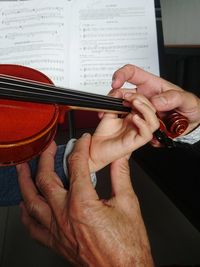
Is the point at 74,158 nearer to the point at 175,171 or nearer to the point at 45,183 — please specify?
the point at 45,183

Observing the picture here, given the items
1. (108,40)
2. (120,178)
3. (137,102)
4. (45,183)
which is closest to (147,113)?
(137,102)

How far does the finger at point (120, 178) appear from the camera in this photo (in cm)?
54

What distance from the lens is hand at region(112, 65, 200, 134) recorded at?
0.66m

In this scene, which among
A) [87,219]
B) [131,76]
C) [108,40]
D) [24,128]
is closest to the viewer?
[87,219]

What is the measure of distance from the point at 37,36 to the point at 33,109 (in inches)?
11.1

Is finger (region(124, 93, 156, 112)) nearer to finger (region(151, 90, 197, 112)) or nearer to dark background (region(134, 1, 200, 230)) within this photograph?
finger (region(151, 90, 197, 112))

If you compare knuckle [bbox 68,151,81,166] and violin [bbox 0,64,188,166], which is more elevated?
violin [bbox 0,64,188,166]

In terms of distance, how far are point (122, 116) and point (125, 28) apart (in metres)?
0.31

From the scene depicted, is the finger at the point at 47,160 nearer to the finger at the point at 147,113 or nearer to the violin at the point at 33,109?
the violin at the point at 33,109

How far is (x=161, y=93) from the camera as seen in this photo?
685 millimetres

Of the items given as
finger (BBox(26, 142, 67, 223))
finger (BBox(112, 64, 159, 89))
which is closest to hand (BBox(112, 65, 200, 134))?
finger (BBox(112, 64, 159, 89))

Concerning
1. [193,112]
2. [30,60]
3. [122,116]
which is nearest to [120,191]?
[122,116]

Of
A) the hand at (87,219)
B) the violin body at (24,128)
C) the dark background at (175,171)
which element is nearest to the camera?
the hand at (87,219)

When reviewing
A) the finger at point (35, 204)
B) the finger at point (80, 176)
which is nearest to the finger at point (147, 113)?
the finger at point (80, 176)
